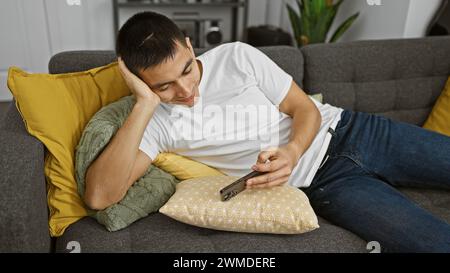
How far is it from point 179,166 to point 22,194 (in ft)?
1.60

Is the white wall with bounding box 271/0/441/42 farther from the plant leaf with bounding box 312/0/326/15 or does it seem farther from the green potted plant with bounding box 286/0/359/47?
the plant leaf with bounding box 312/0/326/15

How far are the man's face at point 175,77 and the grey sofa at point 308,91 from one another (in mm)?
356

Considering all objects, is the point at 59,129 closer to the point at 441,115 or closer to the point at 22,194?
the point at 22,194

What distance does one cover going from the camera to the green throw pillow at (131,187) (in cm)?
115

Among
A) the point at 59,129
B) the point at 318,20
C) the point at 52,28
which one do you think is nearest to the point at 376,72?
the point at 318,20

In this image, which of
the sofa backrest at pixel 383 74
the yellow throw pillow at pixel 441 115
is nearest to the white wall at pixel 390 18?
the sofa backrest at pixel 383 74

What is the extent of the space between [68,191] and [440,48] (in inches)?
65.2

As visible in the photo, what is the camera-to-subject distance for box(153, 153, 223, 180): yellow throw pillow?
130 cm

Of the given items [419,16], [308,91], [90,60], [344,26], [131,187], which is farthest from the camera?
[344,26]

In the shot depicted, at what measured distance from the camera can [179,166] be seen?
1.30 meters

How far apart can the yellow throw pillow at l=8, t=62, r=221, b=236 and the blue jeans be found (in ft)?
1.46

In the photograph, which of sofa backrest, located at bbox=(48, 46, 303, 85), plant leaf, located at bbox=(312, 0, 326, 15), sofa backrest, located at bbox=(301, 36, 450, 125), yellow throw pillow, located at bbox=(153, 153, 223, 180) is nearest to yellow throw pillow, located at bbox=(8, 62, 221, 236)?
yellow throw pillow, located at bbox=(153, 153, 223, 180)
